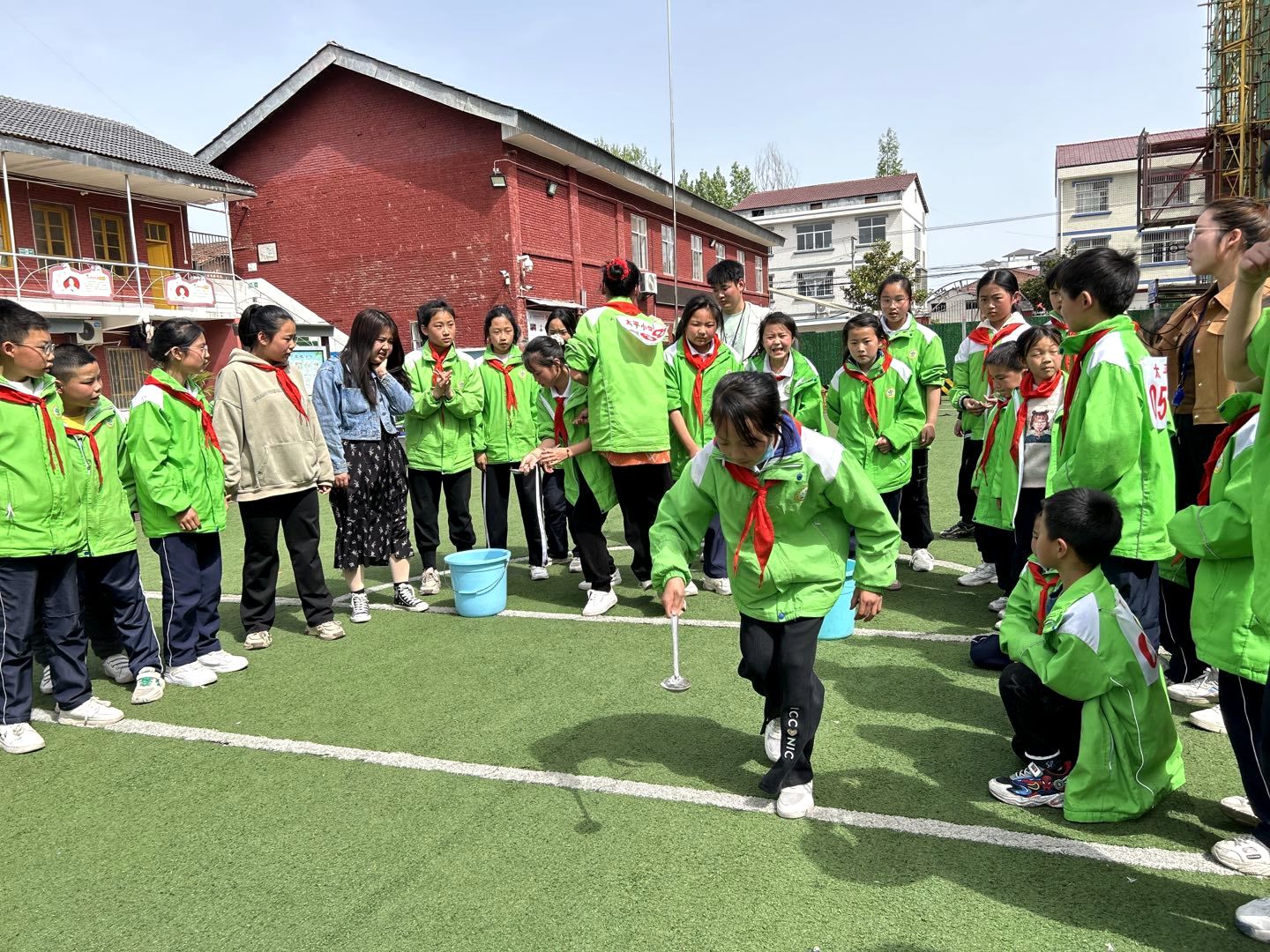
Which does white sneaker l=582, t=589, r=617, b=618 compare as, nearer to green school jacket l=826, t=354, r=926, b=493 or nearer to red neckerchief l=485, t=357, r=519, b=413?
red neckerchief l=485, t=357, r=519, b=413

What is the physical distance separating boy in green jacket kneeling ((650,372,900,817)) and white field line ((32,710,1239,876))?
19cm

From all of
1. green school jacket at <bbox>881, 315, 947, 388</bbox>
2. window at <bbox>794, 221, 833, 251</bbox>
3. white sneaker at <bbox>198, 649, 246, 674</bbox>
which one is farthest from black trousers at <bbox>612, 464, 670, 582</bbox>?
window at <bbox>794, 221, 833, 251</bbox>

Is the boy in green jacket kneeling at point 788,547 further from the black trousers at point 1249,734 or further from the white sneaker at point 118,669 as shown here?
the white sneaker at point 118,669

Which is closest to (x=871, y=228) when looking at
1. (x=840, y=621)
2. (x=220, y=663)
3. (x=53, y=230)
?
(x=53, y=230)

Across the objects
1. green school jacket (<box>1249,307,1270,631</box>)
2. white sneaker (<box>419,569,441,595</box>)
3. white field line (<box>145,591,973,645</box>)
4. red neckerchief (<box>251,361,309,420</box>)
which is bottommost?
white field line (<box>145,591,973,645</box>)

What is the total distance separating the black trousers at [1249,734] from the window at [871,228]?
56422mm

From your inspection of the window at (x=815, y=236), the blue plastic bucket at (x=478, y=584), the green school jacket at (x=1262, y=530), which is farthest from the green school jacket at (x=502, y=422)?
the window at (x=815, y=236)

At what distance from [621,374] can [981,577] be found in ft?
10.1

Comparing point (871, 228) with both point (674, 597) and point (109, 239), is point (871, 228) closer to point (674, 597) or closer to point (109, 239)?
point (109, 239)

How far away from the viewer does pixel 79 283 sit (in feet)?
60.1

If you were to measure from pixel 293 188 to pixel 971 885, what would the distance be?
2386cm

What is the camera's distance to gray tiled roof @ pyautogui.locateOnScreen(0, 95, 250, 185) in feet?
58.4

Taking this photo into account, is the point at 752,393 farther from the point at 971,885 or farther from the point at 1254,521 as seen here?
the point at 971,885

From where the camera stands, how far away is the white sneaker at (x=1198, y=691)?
12.9 feet
